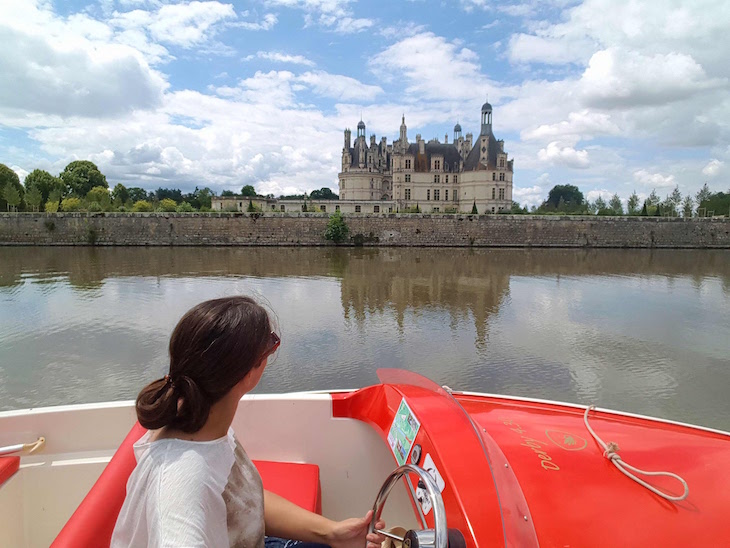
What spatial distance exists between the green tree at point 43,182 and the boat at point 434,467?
52.8 meters

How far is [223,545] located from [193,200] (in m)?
69.1

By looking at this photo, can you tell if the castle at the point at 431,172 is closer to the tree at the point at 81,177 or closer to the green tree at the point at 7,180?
the tree at the point at 81,177

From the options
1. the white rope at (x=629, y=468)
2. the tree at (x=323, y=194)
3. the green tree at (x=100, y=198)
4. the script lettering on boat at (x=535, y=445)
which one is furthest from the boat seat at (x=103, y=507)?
the tree at (x=323, y=194)

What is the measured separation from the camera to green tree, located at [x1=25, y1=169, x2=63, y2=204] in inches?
1748

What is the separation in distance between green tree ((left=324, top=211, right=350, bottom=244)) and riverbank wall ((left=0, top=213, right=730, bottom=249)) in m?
0.49

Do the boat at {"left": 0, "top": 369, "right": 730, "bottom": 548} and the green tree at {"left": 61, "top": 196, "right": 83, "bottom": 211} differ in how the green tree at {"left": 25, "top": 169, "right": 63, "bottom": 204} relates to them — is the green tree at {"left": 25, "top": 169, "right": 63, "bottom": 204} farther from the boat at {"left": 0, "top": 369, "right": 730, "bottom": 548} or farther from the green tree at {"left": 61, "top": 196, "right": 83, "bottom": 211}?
the boat at {"left": 0, "top": 369, "right": 730, "bottom": 548}

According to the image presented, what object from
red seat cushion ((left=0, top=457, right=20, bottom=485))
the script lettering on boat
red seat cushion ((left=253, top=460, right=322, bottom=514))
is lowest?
red seat cushion ((left=253, top=460, right=322, bottom=514))

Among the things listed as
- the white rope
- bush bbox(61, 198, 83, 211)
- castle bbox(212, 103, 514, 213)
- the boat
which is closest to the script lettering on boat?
the boat

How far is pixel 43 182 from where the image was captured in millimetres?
44594

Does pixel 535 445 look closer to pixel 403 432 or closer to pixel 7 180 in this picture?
pixel 403 432

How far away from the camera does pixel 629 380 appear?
5.73 m

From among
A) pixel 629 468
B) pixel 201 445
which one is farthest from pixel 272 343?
pixel 629 468

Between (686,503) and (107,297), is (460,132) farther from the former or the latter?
(686,503)

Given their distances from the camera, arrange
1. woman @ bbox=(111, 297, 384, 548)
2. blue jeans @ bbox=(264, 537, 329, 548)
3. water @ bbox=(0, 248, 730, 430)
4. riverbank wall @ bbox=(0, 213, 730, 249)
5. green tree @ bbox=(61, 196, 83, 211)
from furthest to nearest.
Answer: green tree @ bbox=(61, 196, 83, 211), riverbank wall @ bbox=(0, 213, 730, 249), water @ bbox=(0, 248, 730, 430), blue jeans @ bbox=(264, 537, 329, 548), woman @ bbox=(111, 297, 384, 548)
